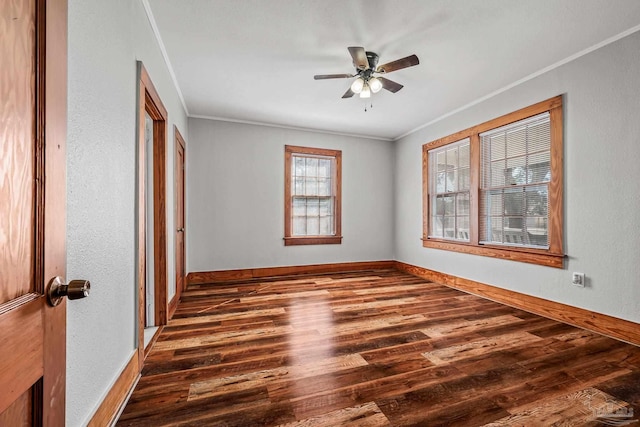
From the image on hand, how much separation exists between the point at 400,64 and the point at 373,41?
0.32m

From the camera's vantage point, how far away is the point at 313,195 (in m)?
5.32

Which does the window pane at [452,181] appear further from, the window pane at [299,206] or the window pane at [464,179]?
the window pane at [299,206]

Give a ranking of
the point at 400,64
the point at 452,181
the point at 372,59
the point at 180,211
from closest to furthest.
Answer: the point at 400,64 < the point at 372,59 < the point at 180,211 < the point at 452,181

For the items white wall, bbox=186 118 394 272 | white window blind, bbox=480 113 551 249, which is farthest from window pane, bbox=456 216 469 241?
white wall, bbox=186 118 394 272

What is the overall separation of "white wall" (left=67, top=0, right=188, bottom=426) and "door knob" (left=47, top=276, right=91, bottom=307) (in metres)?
0.54

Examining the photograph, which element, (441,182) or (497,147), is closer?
(497,147)

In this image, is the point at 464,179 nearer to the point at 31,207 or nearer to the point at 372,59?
the point at 372,59

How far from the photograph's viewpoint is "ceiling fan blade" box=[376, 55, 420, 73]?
2478 mm

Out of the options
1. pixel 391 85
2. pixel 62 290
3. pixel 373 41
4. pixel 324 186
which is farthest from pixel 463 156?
pixel 62 290

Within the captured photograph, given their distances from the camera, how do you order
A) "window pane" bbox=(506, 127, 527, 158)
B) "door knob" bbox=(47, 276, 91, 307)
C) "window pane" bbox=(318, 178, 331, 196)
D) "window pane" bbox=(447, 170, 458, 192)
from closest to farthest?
"door knob" bbox=(47, 276, 91, 307), "window pane" bbox=(506, 127, 527, 158), "window pane" bbox=(447, 170, 458, 192), "window pane" bbox=(318, 178, 331, 196)

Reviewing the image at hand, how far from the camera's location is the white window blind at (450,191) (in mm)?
4266

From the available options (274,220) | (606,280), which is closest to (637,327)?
(606,280)

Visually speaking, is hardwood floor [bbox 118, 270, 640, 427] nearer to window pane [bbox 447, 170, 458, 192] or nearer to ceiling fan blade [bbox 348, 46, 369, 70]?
window pane [bbox 447, 170, 458, 192]

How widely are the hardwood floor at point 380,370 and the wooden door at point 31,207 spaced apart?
3.75 feet
